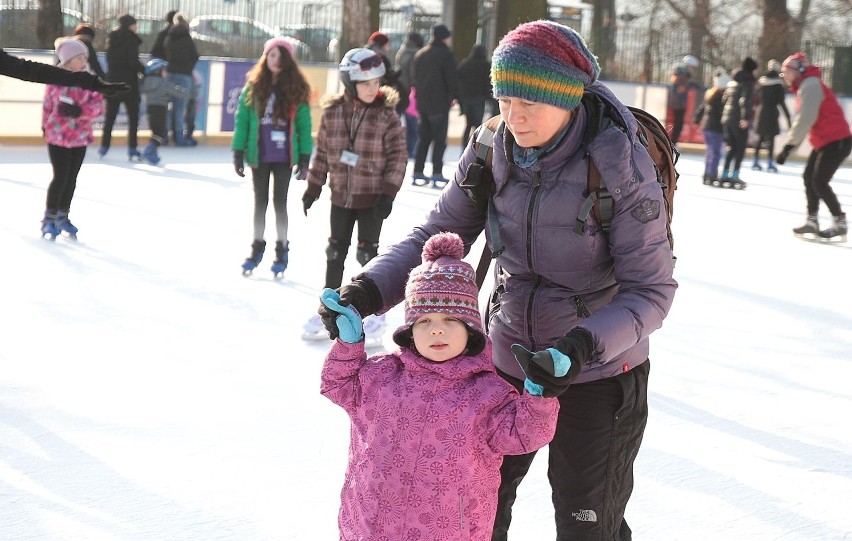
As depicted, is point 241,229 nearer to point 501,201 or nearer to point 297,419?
point 297,419

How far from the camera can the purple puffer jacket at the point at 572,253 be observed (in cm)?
221

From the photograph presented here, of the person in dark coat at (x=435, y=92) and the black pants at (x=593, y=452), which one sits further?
the person in dark coat at (x=435, y=92)

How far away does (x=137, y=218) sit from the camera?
352 inches

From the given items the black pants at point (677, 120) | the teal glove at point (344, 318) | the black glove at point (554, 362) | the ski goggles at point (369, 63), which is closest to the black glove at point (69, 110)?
the ski goggles at point (369, 63)

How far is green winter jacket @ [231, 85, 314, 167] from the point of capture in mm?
6691

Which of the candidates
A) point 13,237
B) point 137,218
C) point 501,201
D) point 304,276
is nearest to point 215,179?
point 137,218

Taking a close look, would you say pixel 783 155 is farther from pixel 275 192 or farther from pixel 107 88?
pixel 107 88

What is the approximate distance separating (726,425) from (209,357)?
6.92ft

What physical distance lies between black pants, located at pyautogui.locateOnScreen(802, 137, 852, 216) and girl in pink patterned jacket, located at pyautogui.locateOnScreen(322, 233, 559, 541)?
7586 millimetres

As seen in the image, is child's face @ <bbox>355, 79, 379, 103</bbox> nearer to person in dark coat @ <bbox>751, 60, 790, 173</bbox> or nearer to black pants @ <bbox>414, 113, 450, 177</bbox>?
black pants @ <bbox>414, 113, 450, 177</bbox>

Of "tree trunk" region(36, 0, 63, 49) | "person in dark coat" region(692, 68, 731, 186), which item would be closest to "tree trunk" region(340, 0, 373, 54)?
"tree trunk" region(36, 0, 63, 49)

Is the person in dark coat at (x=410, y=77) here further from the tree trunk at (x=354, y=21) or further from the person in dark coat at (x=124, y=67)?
the tree trunk at (x=354, y=21)

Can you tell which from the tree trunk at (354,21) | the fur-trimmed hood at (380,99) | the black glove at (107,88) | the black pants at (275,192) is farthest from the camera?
the tree trunk at (354,21)

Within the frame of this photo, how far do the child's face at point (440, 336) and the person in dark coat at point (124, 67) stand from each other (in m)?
11.0
